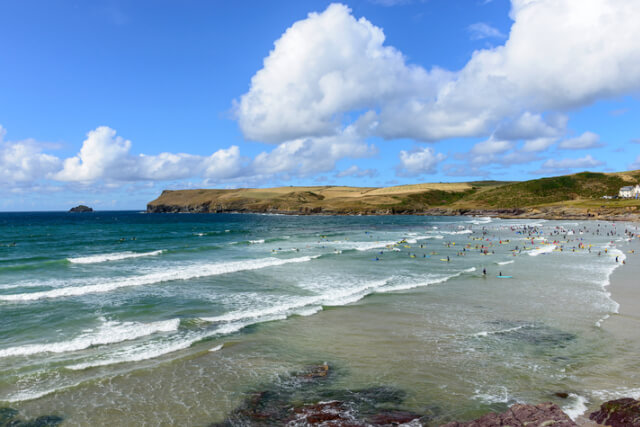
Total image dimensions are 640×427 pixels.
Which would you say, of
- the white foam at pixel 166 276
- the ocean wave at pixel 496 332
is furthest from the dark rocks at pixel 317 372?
the white foam at pixel 166 276

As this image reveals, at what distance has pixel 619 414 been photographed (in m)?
10.4

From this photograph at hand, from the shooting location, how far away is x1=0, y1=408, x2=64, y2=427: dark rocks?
38.7 ft

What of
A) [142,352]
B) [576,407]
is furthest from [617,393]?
[142,352]

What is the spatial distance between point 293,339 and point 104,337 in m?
9.77

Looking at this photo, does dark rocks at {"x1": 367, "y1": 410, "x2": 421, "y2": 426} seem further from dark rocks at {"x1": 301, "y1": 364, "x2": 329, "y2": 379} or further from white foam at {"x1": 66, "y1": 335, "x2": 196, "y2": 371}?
white foam at {"x1": 66, "y1": 335, "x2": 196, "y2": 371}

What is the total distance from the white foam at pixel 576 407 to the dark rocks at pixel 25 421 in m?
15.9

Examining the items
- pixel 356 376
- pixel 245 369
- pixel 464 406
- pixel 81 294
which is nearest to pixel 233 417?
pixel 245 369

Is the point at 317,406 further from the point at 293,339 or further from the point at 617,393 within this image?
the point at 617,393

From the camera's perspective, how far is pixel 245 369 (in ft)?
52.2

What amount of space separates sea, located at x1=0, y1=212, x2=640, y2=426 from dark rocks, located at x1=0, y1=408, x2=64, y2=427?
26cm

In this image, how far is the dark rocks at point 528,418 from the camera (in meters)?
9.83

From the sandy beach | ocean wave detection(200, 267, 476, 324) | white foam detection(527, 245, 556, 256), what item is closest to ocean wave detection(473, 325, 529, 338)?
the sandy beach

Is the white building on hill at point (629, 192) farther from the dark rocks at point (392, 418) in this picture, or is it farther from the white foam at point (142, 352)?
the white foam at point (142, 352)

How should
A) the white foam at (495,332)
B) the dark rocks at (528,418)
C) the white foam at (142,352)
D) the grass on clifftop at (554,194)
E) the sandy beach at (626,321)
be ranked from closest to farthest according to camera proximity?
the dark rocks at (528,418) → the sandy beach at (626,321) → the white foam at (142,352) → the white foam at (495,332) → the grass on clifftop at (554,194)
